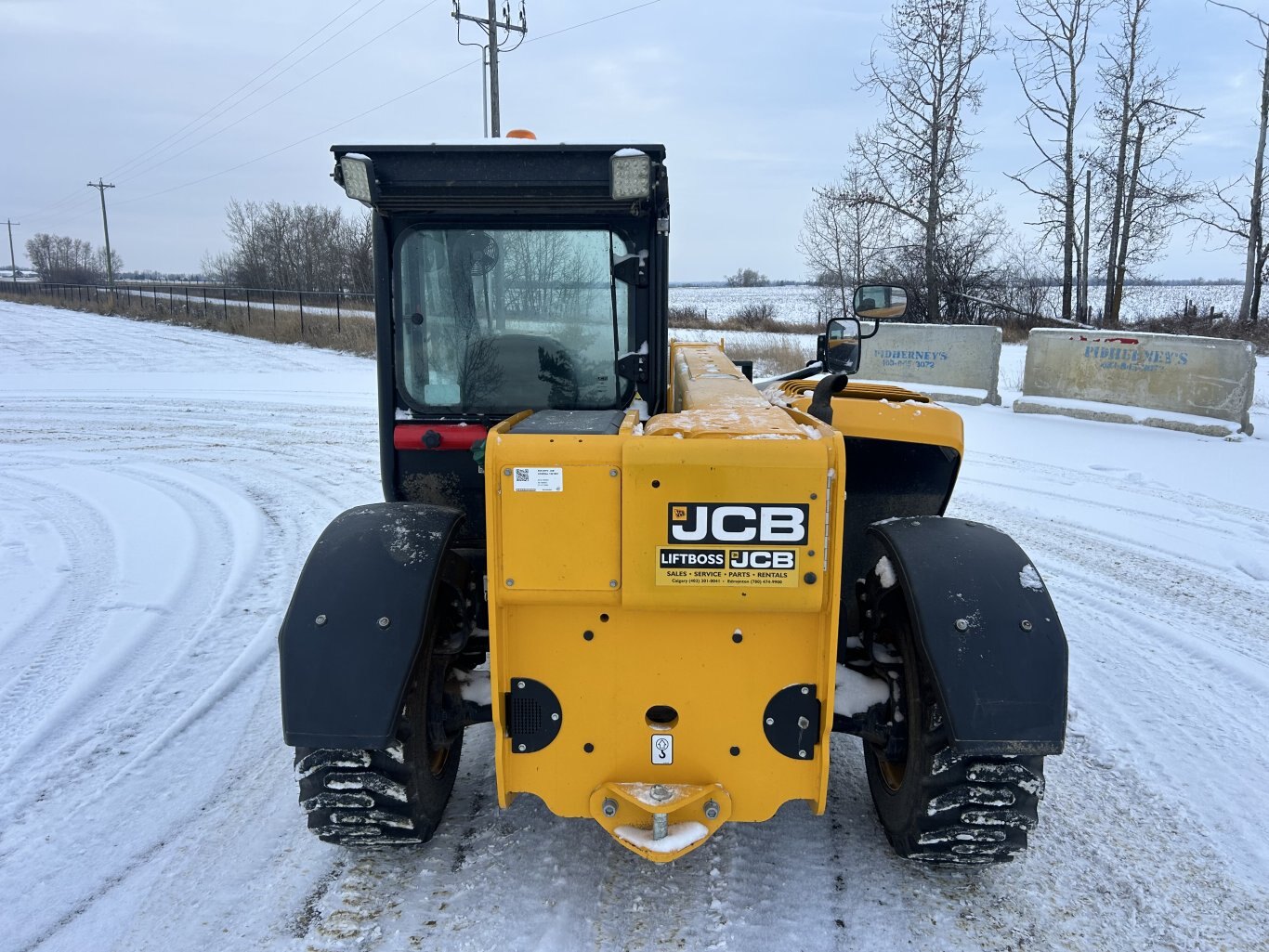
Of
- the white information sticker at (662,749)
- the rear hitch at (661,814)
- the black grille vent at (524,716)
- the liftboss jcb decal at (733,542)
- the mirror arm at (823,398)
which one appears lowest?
the rear hitch at (661,814)

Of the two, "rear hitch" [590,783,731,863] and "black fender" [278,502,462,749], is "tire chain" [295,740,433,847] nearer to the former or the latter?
"black fender" [278,502,462,749]

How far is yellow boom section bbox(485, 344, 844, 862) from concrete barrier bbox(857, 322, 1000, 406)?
10842mm

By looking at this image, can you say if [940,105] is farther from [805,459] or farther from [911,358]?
[805,459]

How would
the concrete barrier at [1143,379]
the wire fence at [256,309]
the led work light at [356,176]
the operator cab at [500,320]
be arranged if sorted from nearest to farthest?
the led work light at [356,176]
the operator cab at [500,320]
the concrete barrier at [1143,379]
the wire fence at [256,309]

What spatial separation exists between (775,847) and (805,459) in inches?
60.3

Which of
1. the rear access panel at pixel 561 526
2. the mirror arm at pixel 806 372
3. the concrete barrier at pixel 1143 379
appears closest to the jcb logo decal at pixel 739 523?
the rear access panel at pixel 561 526

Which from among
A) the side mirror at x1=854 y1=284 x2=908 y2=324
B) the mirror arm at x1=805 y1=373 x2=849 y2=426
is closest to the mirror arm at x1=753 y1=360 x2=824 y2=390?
the side mirror at x1=854 y1=284 x2=908 y2=324

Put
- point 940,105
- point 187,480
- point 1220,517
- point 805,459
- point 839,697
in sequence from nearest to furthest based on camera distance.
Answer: point 805,459
point 839,697
point 1220,517
point 187,480
point 940,105

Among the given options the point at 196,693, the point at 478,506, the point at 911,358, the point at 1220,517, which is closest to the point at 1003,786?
the point at 478,506

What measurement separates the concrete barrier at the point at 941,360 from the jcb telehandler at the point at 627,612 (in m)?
10.3

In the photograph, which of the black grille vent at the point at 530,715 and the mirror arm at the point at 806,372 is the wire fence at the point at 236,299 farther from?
the black grille vent at the point at 530,715

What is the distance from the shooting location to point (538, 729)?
8.25 ft

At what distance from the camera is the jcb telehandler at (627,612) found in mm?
2256

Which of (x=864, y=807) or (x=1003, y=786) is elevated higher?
(x=1003, y=786)
